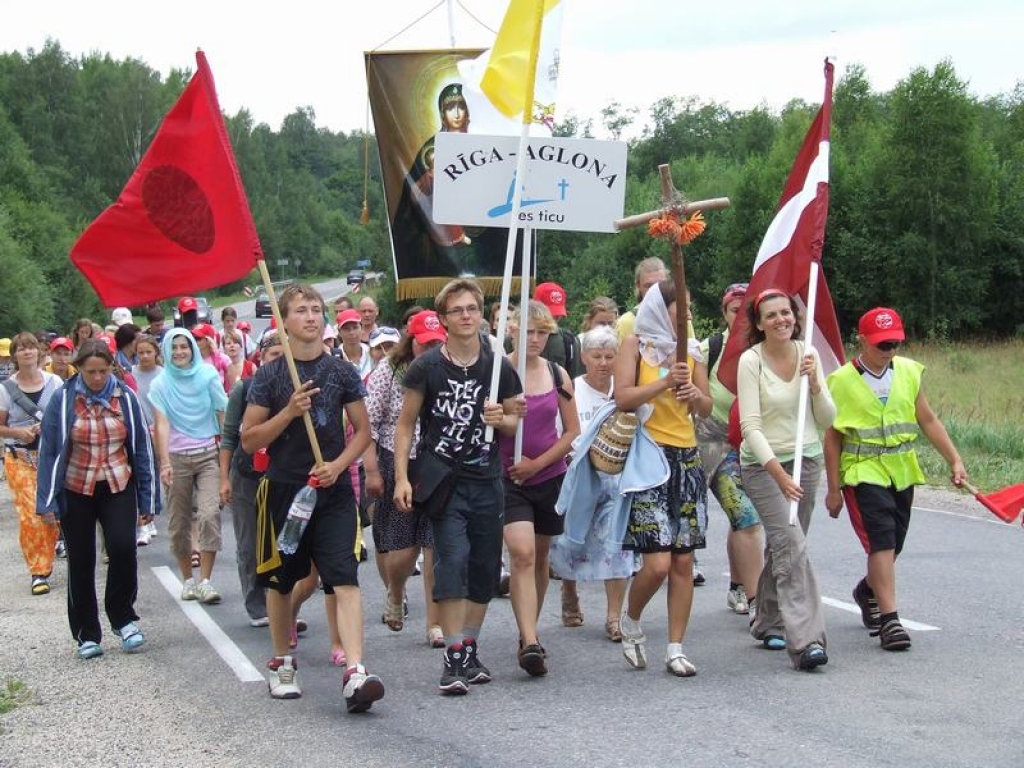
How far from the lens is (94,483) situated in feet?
26.4

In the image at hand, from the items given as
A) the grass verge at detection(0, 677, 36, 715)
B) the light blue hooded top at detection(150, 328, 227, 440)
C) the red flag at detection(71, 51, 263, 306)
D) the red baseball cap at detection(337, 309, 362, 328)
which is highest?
the red flag at detection(71, 51, 263, 306)

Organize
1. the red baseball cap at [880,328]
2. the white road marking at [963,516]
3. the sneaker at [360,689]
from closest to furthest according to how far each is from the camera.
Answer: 1. the sneaker at [360,689]
2. the red baseball cap at [880,328]
3. the white road marking at [963,516]

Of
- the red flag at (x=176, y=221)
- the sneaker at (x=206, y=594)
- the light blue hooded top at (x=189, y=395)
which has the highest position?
the red flag at (x=176, y=221)

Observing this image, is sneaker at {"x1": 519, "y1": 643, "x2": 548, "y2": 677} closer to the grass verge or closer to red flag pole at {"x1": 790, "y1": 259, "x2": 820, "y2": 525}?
red flag pole at {"x1": 790, "y1": 259, "x2": 820, "y2": 525}

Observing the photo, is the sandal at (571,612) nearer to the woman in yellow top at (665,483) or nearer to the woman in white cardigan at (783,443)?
the woman in yellow top at (665,483)

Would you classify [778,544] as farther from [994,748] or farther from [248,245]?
[248,245]

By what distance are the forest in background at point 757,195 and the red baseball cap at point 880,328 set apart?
1358 centimetres

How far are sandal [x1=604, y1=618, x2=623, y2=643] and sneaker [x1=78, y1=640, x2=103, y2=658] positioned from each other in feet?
9.47

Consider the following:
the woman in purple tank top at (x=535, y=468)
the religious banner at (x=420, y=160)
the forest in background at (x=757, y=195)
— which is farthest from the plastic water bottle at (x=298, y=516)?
the forest in background at (x=757, y=195)

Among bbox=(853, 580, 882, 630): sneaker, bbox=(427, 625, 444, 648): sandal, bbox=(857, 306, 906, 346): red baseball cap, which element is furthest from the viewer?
bbox=(427, 625, 444, 648): sandal

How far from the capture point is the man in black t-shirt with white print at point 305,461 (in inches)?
254

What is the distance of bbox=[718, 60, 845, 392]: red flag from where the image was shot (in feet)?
24.4

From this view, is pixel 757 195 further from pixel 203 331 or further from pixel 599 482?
pixel 599 482

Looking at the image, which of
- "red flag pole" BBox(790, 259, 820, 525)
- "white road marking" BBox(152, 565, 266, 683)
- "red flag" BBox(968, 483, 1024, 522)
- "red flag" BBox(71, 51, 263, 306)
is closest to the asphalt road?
"white road marking" BBox(152, 565, 266, 683)
